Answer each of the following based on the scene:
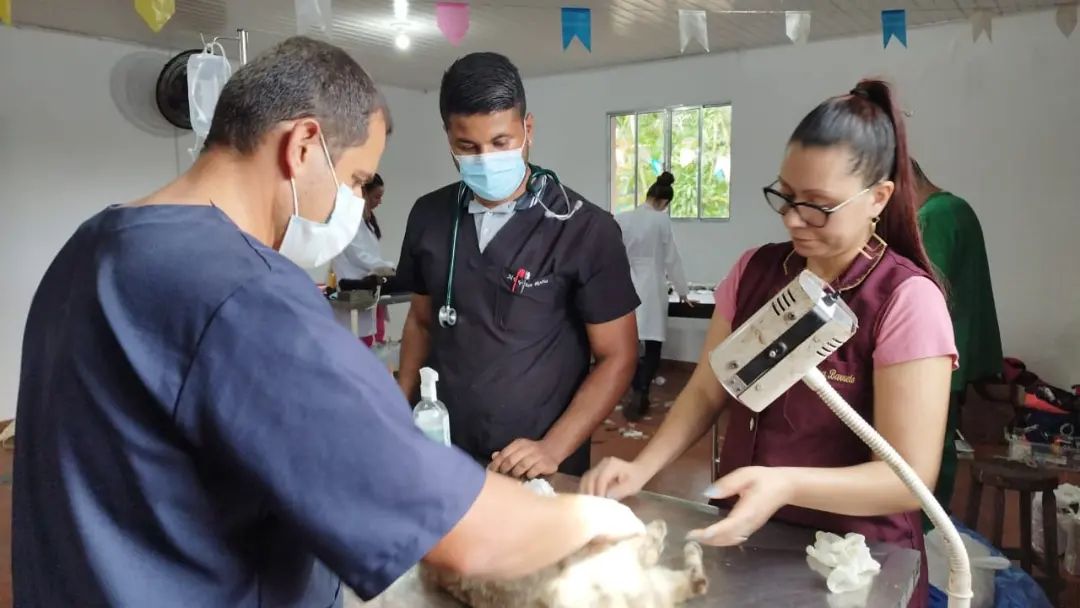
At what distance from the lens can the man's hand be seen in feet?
5.17

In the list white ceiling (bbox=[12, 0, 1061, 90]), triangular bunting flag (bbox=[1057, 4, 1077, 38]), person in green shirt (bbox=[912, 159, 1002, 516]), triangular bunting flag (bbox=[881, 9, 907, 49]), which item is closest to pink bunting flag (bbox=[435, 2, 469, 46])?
white ceiling (bbox=[12, 0, 1061, 90])

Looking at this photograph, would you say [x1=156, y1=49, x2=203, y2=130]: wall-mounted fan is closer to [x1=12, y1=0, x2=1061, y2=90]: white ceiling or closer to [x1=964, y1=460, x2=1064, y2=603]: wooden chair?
[x1=12, y1=0, x2=1061, y2=90]: white ceiling

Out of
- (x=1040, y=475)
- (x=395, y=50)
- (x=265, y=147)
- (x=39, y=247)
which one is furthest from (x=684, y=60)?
(x=265, y=147)

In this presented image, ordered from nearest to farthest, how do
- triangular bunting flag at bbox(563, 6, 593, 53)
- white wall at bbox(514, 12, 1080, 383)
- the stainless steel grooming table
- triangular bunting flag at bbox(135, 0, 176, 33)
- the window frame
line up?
the stainless steel grooming table < triangular bunting flag at bbox(135, 0, 176, 33) < triangular bunting flag at bbox(563, 6, 593, 53) < white wall at bbox(514, 12, 1080, 383) < the window frame

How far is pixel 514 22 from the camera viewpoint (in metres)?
5.08

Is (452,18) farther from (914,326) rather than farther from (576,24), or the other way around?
(914,326)

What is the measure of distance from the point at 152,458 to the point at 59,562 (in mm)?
176

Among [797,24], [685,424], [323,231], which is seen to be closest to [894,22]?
[797,24]

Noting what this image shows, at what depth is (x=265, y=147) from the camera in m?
0.85

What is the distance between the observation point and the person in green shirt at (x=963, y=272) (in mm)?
2932

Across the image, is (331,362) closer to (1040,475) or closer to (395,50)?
(1040,475)

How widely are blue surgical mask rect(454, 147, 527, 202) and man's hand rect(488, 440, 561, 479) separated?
0.59 metres

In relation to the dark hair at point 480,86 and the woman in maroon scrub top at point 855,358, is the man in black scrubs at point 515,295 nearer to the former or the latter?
the dark hair at point 480,86

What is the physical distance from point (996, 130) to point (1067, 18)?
0.76m
